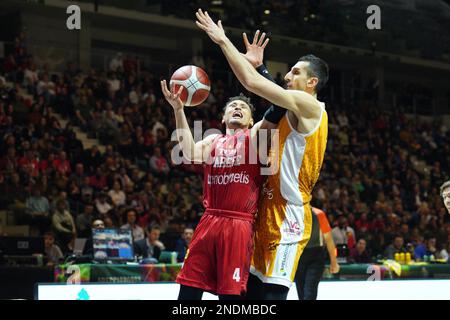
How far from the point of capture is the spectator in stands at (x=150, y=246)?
12.6 m

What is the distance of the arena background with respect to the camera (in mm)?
15086

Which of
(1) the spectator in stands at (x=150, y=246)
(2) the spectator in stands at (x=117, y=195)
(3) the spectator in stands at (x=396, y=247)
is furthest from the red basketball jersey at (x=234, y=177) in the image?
(3) the spectator in stands at (x=396, y=247)

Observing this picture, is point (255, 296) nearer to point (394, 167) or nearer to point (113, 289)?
point (113, 289)

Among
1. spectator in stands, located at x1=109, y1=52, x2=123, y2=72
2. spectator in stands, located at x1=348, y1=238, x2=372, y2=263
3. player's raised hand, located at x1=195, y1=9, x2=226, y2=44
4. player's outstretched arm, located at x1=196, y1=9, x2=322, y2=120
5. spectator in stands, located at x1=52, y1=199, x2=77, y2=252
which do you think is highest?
spectator in stands, located at x1=109, y1=52, x2=123, y2=72

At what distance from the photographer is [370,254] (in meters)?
15.8

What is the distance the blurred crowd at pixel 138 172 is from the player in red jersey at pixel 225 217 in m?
6.62

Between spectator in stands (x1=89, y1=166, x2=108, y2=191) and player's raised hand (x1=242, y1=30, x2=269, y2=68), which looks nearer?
player's raised hand (x1=242, y1=30, x2=269, y2=68)

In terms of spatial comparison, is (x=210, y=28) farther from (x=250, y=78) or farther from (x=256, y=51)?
(x=256, y=51)

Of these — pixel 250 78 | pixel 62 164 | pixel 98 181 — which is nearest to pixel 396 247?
pixel 98 181

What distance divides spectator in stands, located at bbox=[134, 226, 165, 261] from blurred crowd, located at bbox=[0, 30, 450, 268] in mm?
27

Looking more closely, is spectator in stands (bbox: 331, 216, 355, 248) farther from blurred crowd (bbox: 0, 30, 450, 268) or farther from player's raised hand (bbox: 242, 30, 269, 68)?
player's raised hand (bbox: 242, 30, 269, 68)

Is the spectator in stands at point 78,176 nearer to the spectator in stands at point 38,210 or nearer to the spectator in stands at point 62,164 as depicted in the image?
the spectator in stands at point 62,164

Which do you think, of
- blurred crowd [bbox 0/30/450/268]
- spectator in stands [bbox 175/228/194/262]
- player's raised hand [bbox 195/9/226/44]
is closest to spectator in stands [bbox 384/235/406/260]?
blurred crowd [bbox 0/30/450/268]

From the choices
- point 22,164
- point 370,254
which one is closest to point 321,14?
point 370,254
